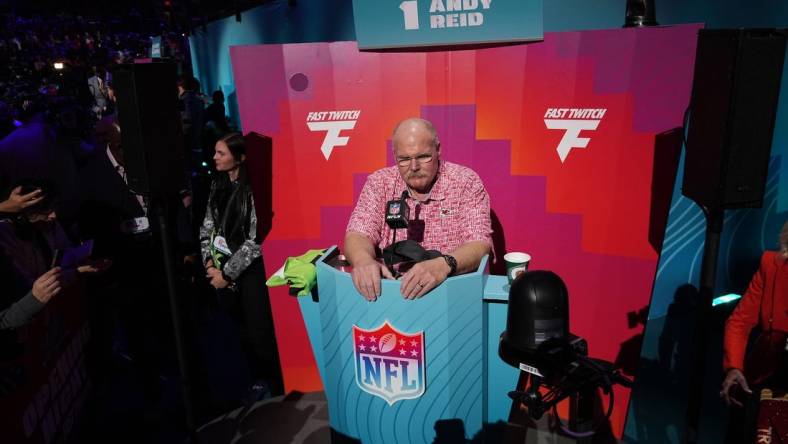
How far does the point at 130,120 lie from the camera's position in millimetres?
2291

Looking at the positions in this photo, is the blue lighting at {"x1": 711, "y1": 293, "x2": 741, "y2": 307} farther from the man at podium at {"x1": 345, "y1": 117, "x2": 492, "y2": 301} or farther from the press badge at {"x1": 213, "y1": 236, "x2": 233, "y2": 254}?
the press badge at {"x1": 213, "y1": 236, "x2": 233, "y2": 254}

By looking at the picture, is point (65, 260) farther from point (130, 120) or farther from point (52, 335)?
point (130, 120)

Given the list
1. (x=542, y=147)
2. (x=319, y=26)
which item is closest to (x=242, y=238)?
(x=542, y=147)

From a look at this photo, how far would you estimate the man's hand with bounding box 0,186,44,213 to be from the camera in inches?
90.2

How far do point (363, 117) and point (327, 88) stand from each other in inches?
9.5

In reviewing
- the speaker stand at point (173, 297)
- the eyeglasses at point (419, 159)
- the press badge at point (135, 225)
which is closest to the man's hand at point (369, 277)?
the eyeglasses at point (419, 159)

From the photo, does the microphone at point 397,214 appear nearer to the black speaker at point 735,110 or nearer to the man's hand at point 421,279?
the man's hand at point 421,279

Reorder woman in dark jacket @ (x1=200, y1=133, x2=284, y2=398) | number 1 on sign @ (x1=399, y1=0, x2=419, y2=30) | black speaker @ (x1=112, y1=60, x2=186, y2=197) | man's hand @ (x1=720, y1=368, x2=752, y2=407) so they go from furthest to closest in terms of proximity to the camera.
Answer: woman in dark jacket @ (x1=200, y1=133, x2=284, y2=398)
number 1 on sign @ (x1=399, y1=0, x2=419, y2=30)
black speaker @ (x1=112, y1=60, x2=186, y2=197)
man's hand @ (x1=720, y1=368, x2=752, y2=407)

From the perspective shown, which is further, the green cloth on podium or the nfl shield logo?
the green cloth on podium

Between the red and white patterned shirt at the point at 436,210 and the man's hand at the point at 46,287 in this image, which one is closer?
the man's hand at the point at 46,287

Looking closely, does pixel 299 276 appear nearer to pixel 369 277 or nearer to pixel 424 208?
pixel 369 277

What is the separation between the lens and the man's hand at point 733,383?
210 cm

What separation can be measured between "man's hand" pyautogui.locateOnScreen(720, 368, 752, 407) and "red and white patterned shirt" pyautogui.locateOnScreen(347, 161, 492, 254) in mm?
1096

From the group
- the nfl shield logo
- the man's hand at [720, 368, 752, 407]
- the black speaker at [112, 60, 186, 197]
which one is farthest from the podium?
the man's hand at [720, 368, 752, 407]
